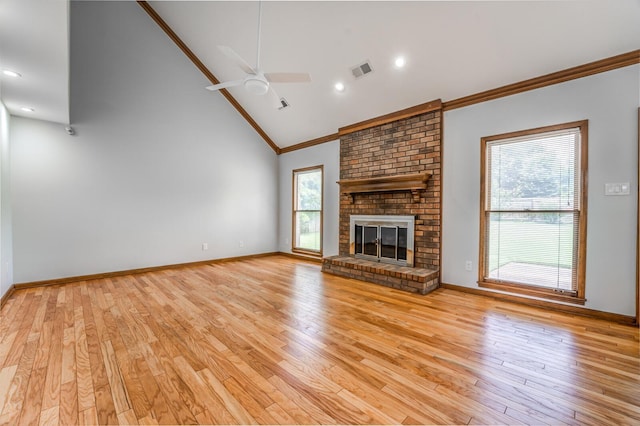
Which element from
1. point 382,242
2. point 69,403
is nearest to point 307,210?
point 382,242

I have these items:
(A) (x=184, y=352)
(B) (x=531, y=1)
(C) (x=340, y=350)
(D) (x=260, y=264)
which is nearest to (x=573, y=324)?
(C) (x=340, y=350)

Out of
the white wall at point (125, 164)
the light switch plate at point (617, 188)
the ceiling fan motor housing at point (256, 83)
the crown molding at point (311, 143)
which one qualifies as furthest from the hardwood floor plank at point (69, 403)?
the crown molding at point (311, 143)

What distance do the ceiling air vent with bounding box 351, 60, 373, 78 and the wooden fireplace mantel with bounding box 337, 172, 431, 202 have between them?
1575mm

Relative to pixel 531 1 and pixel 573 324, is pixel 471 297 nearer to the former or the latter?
pixel 573 324

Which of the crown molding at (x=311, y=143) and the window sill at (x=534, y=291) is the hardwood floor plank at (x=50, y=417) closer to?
the window sill at (x=534, y=291)

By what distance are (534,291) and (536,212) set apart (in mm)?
933

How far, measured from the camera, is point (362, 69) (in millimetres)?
3885

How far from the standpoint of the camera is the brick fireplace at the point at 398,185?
3.88 metres

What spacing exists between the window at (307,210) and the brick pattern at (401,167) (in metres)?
0.75

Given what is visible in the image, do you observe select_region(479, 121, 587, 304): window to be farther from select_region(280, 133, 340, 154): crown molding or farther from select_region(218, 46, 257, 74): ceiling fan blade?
select_region(218, 46, 257, 74): ceiling fan blade

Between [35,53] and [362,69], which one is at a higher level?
[362,69]

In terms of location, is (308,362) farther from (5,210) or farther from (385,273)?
(5,210)

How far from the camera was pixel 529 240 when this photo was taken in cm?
321

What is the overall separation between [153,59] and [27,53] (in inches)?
115
